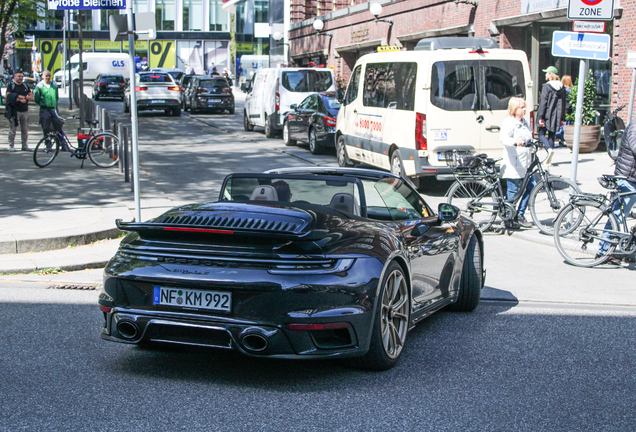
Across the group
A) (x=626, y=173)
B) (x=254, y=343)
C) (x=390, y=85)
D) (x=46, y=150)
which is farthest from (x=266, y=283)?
(x=46, y=150)

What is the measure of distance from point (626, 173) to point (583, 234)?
80cm

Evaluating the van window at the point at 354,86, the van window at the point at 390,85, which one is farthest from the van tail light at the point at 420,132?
the van window at the point at 354,86

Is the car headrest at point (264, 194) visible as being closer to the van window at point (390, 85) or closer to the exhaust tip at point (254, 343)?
the exhaust tip at point (254, 343)

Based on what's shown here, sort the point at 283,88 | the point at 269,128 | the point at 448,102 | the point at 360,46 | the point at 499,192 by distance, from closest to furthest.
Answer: the point at 499,192, the point at 448,102, the point at 283,88, the point at 269,128, the point at 360,46

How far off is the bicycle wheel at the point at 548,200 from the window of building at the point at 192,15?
79.8m

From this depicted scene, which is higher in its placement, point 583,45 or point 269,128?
point 583,45

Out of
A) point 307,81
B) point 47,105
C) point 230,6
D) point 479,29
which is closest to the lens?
point 47,105

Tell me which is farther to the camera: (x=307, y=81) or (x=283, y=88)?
(x=307, y=81)

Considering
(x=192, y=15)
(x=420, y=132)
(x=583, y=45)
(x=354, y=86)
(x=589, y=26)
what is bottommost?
(x=420, y=132)

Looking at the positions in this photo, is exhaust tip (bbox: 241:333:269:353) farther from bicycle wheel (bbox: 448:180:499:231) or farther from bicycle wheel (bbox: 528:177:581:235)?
bicycle wheel (bbox: 448:180:499:231)

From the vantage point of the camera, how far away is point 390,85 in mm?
14516

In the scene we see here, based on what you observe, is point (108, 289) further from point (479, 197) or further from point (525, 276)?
point (479, 197)

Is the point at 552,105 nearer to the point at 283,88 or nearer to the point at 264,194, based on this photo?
the point at 283,88

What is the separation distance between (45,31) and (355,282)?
86179 mm
